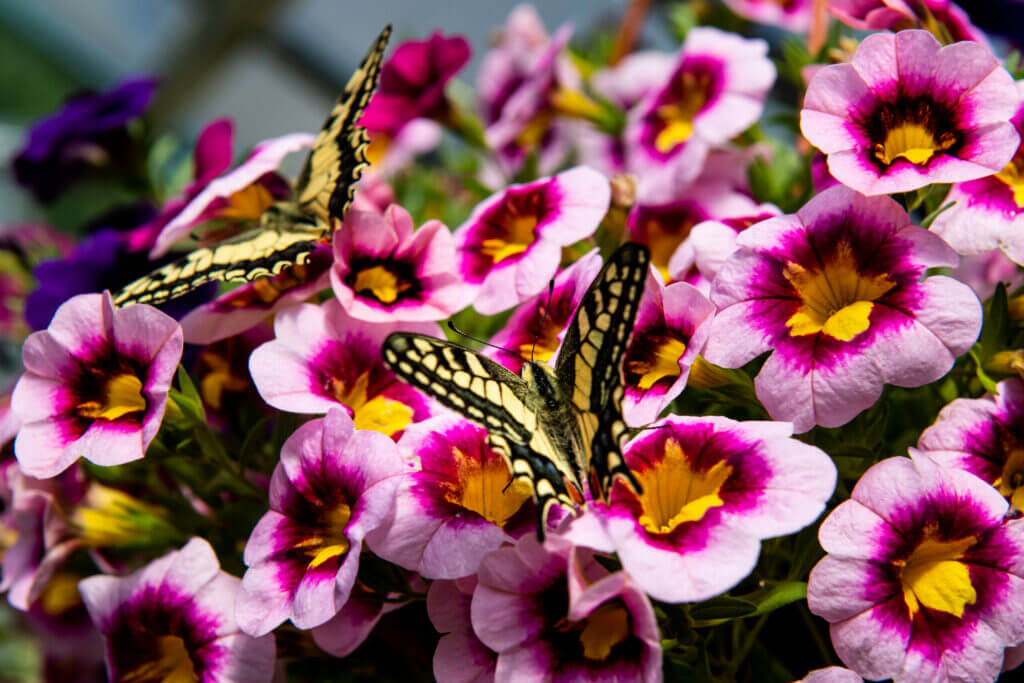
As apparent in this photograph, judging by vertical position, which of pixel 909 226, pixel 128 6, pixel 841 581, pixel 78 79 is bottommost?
pixel 78 79

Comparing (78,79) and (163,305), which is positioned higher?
(163,305)

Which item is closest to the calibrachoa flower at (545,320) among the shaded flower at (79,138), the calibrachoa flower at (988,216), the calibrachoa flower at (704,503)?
the calibrachoa flower at (704,503)

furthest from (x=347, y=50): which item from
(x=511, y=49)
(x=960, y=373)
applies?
(x=960, y=373)

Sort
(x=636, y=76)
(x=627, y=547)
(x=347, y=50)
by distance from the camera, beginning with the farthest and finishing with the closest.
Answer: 1. (x=347, y=50)
2. (x=636, y=76)
3. (x=627, y=547)

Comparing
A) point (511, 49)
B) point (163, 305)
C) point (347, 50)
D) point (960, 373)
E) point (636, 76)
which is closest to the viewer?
point (960, 373)

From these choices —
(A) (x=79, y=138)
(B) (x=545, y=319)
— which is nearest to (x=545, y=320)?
(B) (x=545, y=319)

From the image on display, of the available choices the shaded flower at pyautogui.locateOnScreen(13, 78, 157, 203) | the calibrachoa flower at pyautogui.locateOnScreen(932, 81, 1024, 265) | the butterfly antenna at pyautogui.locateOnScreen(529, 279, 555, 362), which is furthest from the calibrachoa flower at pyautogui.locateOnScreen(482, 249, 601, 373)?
the shaded flower at pyautogui.locateOnScreen(13, 78, 157, 203)

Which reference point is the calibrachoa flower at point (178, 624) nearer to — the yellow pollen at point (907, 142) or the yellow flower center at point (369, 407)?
the yellow flower center at point (369, 407)

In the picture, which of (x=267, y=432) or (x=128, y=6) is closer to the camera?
(x=267, y=432)

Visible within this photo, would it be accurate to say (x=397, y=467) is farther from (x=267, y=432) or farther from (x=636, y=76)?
(x=636, y=76)
